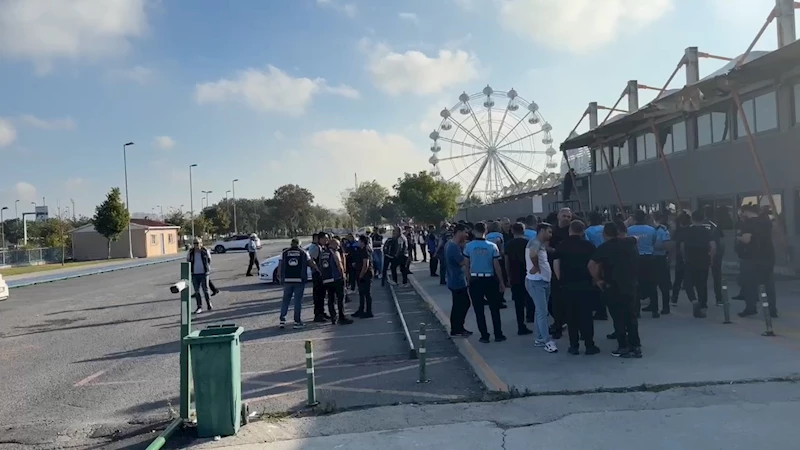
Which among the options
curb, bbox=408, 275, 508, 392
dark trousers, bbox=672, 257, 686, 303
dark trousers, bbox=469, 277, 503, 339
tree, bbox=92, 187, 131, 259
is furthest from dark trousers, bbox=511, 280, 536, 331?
tree, bbox=92, 187, 131, 259

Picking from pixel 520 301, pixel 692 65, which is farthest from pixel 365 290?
pixel 692 65

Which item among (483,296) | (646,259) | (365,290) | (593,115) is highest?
(593,115)

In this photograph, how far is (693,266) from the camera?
10.8 metres

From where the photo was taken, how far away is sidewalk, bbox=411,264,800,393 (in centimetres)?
731

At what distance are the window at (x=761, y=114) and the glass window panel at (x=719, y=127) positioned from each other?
21.6 inches

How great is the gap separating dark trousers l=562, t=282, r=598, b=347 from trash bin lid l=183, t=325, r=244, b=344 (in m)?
4.33

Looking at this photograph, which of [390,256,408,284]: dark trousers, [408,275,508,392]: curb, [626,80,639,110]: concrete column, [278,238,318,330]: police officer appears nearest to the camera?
[408,275,508,392]: curb

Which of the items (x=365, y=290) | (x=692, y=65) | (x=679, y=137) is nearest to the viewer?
(x=365, y=290)

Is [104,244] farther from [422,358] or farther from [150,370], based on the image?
[422,358]

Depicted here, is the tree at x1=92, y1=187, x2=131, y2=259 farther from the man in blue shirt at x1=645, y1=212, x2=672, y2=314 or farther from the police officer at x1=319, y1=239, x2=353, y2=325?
the man in blue shirt at x1=645, y1=212, x2=672, y2=314

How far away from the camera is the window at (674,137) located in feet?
69.2

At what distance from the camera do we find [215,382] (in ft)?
20.0

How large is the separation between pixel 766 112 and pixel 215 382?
15.6m

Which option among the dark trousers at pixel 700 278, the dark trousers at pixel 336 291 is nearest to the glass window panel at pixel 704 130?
the dark trousers at pixel 700 278
